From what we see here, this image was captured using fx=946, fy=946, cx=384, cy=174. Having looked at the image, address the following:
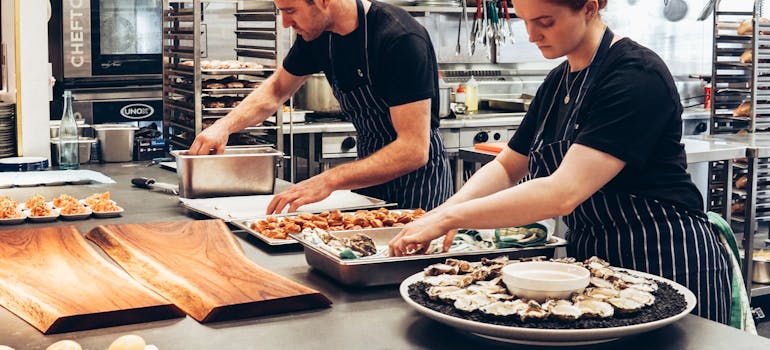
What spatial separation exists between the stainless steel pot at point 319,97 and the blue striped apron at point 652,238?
3.76 metres

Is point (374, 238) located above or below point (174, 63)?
below

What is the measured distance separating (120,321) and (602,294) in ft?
2.88

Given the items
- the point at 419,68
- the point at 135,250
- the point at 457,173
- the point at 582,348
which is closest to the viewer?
the point at 582,348

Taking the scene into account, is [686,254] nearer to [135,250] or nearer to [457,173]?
[135,250]

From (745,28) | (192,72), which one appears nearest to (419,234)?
(192,72)

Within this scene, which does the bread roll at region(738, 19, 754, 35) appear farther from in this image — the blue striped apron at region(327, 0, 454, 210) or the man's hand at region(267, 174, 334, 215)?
the man's hand at region(267, 174, 334, 215)

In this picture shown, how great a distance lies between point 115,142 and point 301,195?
174 centimetres

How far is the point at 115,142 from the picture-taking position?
424cm

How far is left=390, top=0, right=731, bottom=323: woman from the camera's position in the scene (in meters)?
2.05

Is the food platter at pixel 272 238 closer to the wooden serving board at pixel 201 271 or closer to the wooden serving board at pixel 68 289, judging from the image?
the wooden serving board at pixel 201 271

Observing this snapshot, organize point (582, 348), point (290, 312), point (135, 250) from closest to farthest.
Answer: point (582, 348)
point (290, 312)
point (135, 250)

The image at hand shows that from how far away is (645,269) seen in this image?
7.53ft

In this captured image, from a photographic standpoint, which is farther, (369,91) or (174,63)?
(174,63)

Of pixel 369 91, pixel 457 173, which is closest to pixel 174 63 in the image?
pixel 457 173
